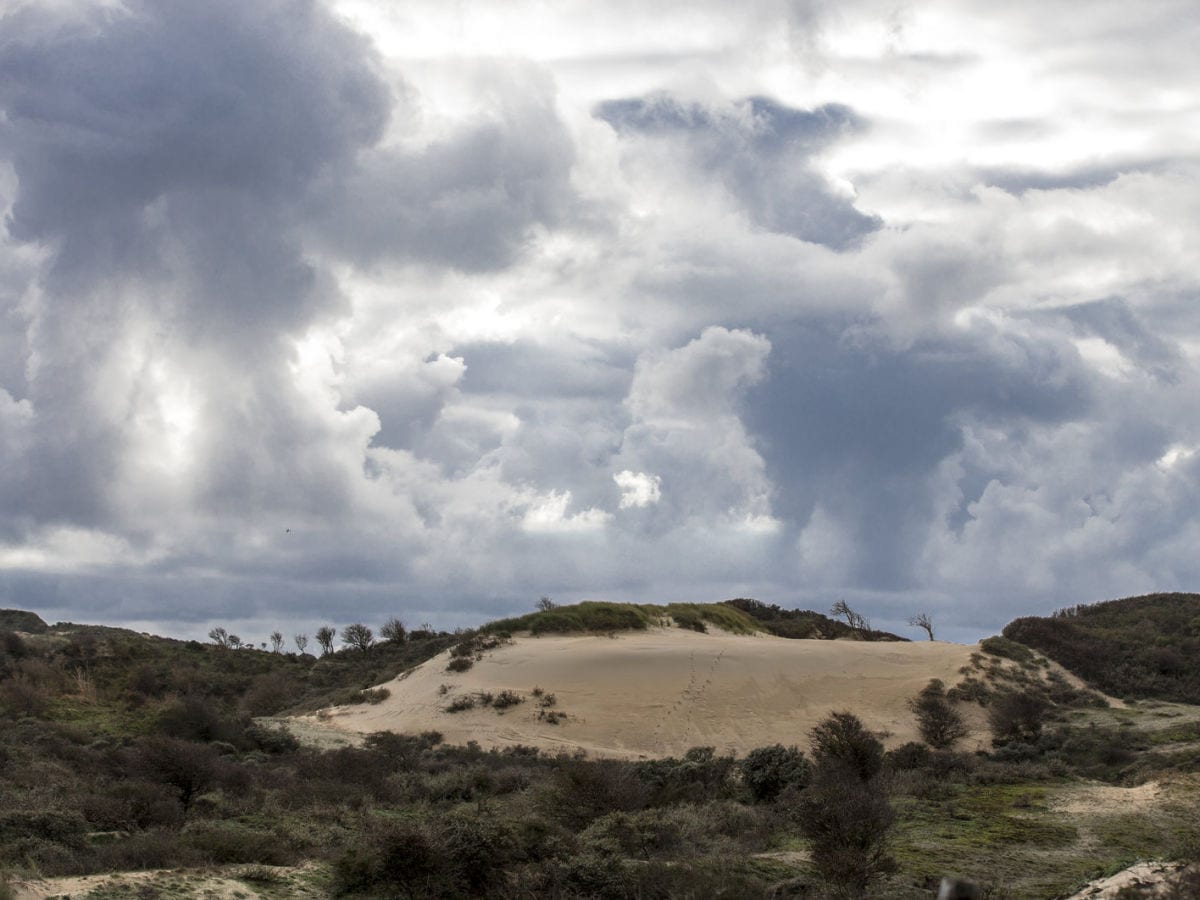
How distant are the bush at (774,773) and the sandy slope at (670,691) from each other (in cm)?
1056

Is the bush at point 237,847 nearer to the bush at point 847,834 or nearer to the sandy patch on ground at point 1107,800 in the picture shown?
the bush at point 847,834

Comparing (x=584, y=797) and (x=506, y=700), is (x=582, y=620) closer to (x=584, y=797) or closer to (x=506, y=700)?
(x=506, y=700)

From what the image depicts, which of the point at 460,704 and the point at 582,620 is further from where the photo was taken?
the point at 582,620

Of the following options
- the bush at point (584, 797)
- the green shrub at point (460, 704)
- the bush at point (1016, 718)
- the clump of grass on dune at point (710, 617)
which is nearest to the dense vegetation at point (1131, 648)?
the bush at point (1016, 718)

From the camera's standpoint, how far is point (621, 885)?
15250 mm

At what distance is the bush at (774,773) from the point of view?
2789 centimetres

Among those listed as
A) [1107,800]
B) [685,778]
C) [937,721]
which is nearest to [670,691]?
[937,721]

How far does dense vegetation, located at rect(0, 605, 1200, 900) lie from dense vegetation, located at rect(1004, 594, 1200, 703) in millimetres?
5006

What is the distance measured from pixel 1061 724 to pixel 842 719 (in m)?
16.4

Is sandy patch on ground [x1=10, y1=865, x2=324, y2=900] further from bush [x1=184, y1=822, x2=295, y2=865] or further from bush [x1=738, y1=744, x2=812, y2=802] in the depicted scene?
bush [x1=738, y1=744, x2=812, y2=802]

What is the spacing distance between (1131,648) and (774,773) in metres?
32.0

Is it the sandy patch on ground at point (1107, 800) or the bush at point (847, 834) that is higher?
the bush at point (847, 834)

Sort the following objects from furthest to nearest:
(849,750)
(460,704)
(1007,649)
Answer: (1007,649), (460,704), (849,750)

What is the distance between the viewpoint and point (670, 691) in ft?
155
